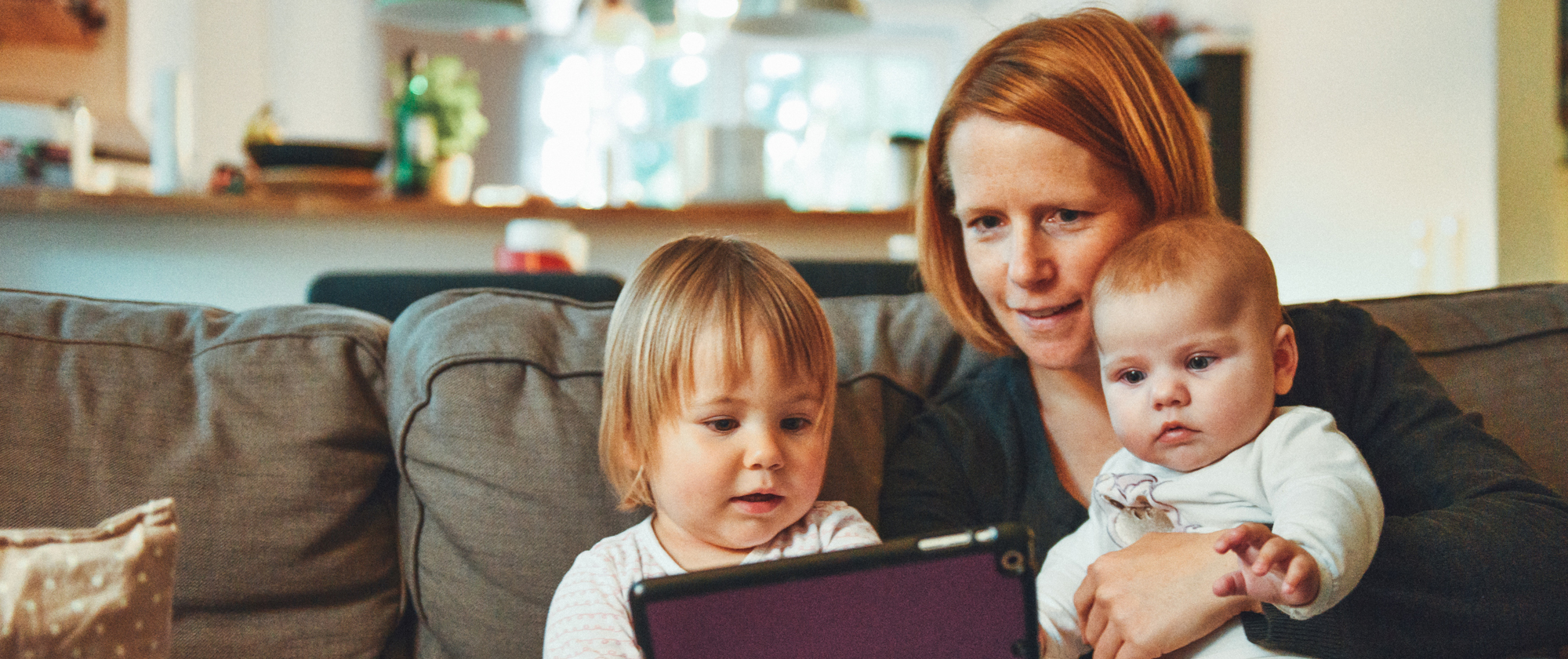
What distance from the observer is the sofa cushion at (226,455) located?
3.33 ft

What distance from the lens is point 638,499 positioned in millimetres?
1046

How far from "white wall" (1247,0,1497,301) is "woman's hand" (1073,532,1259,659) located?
8.93 ft

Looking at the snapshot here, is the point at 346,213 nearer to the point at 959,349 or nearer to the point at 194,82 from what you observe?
the point at 959,349

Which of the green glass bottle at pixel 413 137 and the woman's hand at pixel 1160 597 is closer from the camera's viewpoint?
the woman's hand at pixel 1160 597

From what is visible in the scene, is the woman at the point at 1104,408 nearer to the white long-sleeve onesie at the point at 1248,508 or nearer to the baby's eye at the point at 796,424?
the white long-sleeve onesie at the point at 1248,508

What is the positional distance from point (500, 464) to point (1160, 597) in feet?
2.15

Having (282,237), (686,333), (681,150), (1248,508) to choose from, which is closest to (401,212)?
(282,237)

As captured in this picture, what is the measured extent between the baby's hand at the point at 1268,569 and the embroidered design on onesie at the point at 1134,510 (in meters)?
0.20

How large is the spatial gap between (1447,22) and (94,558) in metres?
3.64

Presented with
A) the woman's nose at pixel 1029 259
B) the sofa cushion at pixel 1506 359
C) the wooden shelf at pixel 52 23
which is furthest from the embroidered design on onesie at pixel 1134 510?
the wooden shelf at pixel 52 23

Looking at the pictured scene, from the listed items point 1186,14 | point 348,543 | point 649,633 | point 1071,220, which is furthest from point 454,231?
point 1186,14

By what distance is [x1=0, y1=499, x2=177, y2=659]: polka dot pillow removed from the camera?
71 cm

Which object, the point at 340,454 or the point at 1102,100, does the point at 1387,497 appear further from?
the point at 340,454

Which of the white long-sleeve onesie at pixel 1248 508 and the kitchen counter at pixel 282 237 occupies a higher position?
the kitchen counter at pixel 282 237
